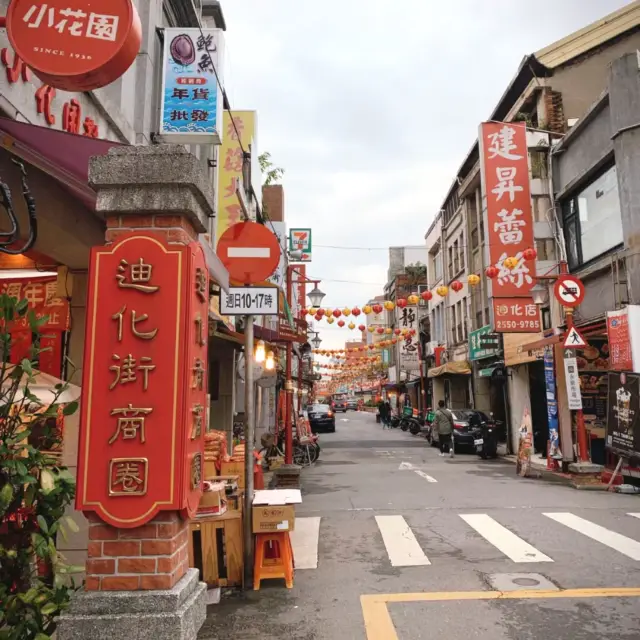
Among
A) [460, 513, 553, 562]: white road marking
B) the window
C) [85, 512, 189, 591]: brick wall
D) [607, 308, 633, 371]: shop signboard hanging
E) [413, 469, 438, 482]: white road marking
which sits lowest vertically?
[460, 513, 553, 562]: white road marking

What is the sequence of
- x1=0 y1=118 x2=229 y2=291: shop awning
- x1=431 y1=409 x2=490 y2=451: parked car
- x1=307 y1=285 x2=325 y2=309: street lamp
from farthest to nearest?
x1=431 y1=409 x2=490 y2=451: parked car → x1=307 y1=285 x2=325 y2=309: street lamp → x1=0 y1=118 x2=229 y2=291: shop awning

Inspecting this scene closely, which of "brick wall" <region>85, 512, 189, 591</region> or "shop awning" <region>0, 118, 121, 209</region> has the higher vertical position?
"shop awning" <region>0, 118, 121, 209</region>

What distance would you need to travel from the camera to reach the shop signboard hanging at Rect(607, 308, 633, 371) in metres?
11.6

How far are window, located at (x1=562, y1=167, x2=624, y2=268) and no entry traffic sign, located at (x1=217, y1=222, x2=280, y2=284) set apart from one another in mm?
10911

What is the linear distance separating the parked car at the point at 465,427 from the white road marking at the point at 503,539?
10.7 meters

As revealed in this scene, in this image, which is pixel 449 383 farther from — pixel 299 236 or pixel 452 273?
pixel 299 236

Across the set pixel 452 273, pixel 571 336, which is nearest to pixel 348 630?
pixel 571 336

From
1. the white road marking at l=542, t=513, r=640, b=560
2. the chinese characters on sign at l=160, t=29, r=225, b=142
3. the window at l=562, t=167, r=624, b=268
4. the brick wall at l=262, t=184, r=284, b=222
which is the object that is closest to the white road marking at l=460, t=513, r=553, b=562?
the white road marking at l=542, t=513, r=640, b=560

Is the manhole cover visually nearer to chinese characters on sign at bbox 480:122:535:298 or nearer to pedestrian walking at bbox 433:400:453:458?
chinese characters on sign at bbox 480:122:535:298

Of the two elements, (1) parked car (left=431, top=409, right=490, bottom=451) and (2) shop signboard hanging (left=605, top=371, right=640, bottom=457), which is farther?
(1) parked car (left=431, top=409, right=490, bottom=451)

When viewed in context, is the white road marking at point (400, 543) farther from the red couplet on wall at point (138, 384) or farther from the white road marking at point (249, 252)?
the red couplet on wall at point (138, 384)

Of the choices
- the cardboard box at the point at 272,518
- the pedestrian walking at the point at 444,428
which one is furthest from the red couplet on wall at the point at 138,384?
the pedestrian walking at the point at 444,428

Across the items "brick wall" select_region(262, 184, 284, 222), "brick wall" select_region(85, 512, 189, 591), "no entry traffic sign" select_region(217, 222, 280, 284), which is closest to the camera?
"brick wall" select_region(85, 512, 189, 591)

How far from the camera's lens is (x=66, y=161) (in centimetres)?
442
